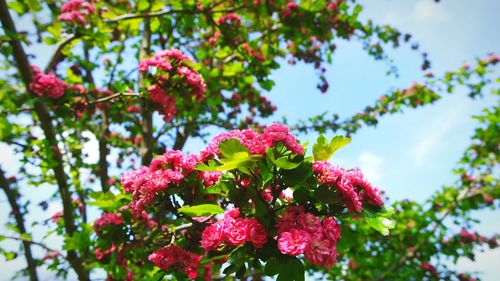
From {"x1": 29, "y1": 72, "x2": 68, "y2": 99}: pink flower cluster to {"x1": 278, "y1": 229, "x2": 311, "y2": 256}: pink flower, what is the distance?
328cm

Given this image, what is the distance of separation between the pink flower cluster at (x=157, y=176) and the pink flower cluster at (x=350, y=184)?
761 millimetres

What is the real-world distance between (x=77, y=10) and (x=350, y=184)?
12.6 feet

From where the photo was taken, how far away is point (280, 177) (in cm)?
188

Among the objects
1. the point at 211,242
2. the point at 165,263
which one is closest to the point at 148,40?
the point at 165,263

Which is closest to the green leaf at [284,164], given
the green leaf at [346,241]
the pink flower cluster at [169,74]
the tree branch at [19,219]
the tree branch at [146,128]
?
the green leaf at [346,241]

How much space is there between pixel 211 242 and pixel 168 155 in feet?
2.30

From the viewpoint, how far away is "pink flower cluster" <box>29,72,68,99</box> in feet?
12.8

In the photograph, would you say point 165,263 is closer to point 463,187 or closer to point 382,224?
point 382,224

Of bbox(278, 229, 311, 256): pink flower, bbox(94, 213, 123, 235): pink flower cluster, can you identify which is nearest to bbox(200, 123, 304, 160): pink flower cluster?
bbox(278, 229, 311, 256): pink flower

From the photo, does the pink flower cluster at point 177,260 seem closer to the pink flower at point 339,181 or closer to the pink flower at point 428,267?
the pink flower at point 339,181

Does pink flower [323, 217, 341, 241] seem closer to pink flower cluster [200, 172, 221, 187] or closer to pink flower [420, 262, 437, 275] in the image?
pink flower cluster [200, 172, 221, 187]

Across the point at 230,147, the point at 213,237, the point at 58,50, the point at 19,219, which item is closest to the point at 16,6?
the point at 58,50

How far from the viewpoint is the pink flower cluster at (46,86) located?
12.8 ft

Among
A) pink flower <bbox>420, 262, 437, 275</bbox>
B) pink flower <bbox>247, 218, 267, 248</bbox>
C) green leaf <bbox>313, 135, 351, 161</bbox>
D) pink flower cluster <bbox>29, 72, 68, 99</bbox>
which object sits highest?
pink flower cluster <bbox>29, 72, 68, 99</bbox>
